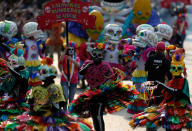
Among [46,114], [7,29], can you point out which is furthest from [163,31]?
[46,114]

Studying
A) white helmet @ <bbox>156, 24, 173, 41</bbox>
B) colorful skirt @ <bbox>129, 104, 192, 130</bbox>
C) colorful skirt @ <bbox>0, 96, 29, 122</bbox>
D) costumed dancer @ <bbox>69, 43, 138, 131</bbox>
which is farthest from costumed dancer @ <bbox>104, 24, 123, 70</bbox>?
colorful skirt @ <bbox>129, 104, 192, 130</bbox>

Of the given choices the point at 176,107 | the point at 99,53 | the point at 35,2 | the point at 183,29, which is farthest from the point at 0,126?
the point at 35,2

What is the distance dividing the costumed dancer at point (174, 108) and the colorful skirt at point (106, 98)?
0.66 m

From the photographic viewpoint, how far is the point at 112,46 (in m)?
9.81

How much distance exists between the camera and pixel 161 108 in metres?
6.52

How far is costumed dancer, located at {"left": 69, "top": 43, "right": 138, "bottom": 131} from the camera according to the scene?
6969 millimetres

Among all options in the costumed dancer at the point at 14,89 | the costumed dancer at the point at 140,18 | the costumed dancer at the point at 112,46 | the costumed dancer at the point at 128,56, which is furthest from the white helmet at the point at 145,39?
the costumed dancer at the point at 140,18

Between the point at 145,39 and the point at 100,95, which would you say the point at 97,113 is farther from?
the point at 145,39

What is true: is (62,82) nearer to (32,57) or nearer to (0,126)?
(32,57)

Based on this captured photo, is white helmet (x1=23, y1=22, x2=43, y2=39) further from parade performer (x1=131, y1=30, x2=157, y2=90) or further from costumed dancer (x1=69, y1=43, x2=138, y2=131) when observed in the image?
costumed dancer (x1=69, y1=43, x2=138, y2=131)

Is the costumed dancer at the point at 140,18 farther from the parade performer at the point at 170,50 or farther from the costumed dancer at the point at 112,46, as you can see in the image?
the parade performer at the point at 170,50

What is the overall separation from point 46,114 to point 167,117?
70.4 inches

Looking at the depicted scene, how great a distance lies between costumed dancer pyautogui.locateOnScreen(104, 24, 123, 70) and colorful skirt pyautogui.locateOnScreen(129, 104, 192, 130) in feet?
10.7

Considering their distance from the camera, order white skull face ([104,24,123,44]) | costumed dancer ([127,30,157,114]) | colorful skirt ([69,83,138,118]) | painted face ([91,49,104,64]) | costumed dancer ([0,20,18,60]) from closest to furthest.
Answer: colorful skirt ([69,83,138,118]) < painted face ([91,49,104,64]) < costumed dancer ([127,30,157,114]) < white skull face ([104,24,123,44]) < costumed dancer ([0,20,18,60])
